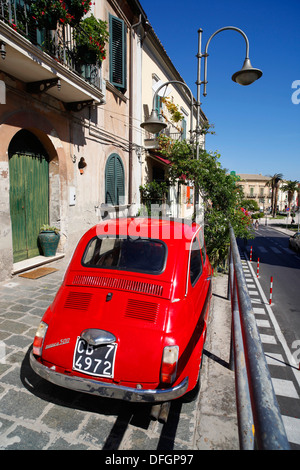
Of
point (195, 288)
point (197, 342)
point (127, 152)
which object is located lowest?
point (197, 342)

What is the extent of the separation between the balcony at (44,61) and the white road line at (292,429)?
7930 millimetres

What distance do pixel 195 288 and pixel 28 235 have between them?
601 cm

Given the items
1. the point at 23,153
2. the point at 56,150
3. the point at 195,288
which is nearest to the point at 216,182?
the point at 56,150

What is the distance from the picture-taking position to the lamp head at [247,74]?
7168mm

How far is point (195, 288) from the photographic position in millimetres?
3777

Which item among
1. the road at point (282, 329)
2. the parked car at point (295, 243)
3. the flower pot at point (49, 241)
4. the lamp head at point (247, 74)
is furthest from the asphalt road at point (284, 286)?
the flower pot at point (49, 241)

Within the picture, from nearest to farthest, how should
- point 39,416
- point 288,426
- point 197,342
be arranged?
point 39,416 < point 197,342 < point 288,426

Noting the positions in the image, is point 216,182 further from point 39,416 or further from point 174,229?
point 39,416

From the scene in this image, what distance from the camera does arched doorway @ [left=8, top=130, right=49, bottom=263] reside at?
7.45 m

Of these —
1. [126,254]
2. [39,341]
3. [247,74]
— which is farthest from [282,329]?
[247,74]

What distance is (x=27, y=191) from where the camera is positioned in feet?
26.0

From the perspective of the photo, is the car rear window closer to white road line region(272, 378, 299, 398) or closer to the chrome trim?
the chrome trim

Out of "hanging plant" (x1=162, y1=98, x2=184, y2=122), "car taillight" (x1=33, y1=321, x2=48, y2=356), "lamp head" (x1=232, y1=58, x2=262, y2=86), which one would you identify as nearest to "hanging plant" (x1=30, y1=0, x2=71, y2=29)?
"lamp head" (x1=232, y1=58, x2=262, y2=86)

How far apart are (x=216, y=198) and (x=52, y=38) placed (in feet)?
23.7
